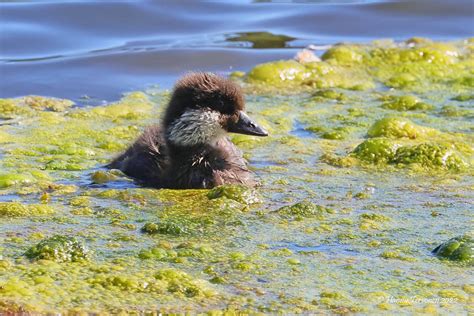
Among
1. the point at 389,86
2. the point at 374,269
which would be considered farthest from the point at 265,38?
the point at 374,269

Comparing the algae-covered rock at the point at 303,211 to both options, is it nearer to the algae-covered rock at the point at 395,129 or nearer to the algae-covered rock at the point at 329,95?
the algae-covered rock at the point at 395,129

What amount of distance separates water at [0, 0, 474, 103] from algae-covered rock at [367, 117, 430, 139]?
10.3 feet

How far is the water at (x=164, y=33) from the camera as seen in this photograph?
468 inches

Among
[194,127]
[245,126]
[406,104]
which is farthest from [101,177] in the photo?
[406,104]

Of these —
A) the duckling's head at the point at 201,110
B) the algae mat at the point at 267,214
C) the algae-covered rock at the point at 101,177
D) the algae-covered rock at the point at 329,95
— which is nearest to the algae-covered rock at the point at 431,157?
the algae mat at the point at 267,214

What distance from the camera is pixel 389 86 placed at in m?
11.2

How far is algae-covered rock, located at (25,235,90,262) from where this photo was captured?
5457 millimetres

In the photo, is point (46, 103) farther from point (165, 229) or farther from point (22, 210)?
point (165, 229)

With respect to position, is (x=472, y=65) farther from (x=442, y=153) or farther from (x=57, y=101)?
(x=57, y=101)

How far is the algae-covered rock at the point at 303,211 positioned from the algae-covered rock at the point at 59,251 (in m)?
1.57

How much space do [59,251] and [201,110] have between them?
7.23ft

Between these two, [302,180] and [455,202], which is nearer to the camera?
[455,202]

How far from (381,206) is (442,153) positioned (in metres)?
1.37

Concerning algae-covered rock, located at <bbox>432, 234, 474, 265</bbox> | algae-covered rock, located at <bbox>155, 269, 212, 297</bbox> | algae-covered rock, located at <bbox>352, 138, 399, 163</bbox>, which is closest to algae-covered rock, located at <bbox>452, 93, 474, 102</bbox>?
algae-covered rock, located at <bbox>352, 138, 399, 163</bbox>
